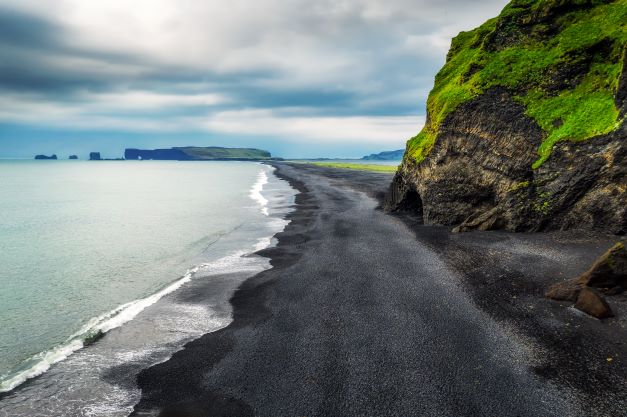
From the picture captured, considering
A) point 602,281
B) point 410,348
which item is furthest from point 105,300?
point 602,281

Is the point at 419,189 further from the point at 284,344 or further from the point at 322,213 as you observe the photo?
the point at 284,344

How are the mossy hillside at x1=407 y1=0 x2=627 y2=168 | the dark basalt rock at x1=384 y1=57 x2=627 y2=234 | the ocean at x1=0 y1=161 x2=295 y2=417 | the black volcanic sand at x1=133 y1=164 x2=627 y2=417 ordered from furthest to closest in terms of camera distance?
the mossy hillside at x1=407 y1=0 x2=627 y2=168 < the dark basalt rock at x1=384 y1=57 x2=627 y2=234 < the ocean at x1=0 y1=161 x2=295 y2=417 < the black volcanic sand at x1=133 y1=164 x2=627 y2=417

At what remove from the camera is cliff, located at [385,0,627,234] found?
677 inches

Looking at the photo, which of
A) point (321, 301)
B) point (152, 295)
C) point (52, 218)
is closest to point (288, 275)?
point (321, 301)

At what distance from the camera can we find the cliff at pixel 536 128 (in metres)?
17.2

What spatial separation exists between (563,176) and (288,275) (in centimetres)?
1401

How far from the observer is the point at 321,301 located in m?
12.7

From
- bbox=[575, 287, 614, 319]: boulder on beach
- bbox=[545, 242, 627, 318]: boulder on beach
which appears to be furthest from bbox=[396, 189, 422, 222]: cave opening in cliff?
bbox=[575, 287, 614, 319]: boulder on beach

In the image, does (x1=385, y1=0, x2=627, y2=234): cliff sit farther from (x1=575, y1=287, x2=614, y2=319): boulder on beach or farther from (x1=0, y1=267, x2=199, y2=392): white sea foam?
(x1=0, y1=267, x2=199, y2=392): white sea foam

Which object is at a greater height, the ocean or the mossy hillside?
the mossy hillside

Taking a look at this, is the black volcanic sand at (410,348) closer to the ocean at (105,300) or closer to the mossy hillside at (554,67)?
the ocean at (105,300)

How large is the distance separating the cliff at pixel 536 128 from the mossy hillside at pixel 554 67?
2.2 inches

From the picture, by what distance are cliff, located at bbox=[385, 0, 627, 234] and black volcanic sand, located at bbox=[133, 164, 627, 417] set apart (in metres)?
2.77

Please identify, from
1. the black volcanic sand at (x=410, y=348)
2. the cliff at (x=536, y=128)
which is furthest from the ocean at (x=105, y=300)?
the cliff at (x=536, y=128)
